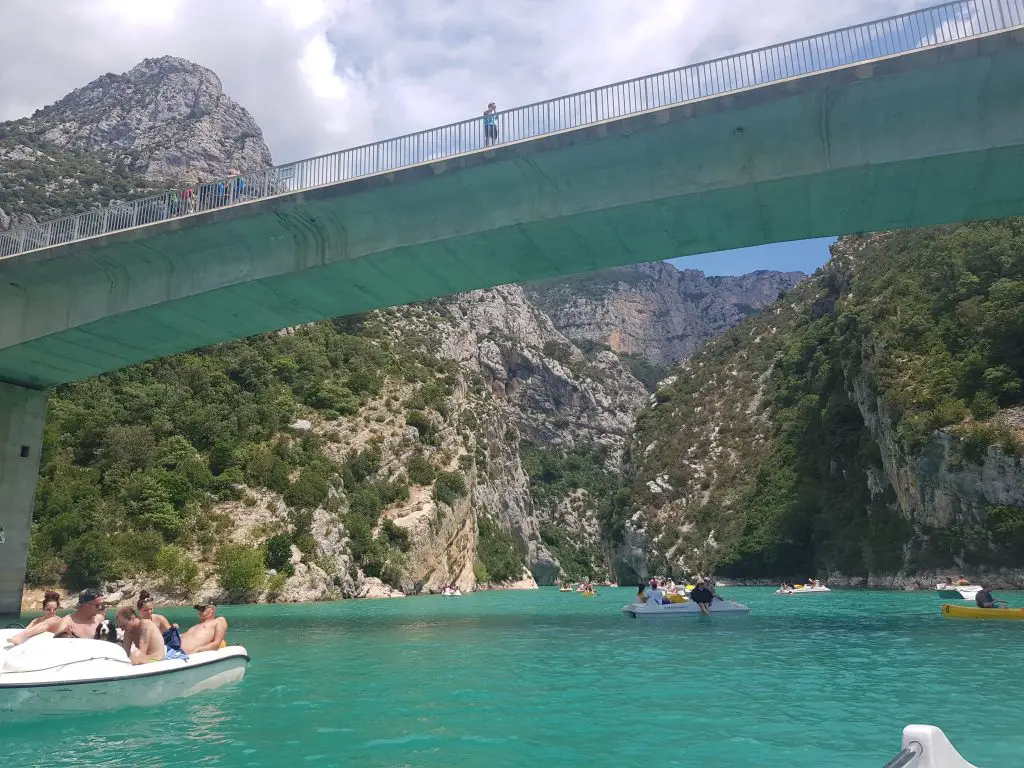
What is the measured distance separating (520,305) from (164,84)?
6848cm

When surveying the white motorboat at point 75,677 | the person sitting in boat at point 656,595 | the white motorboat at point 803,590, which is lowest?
the white motorboat at point 803,590

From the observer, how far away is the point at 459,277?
2117cm

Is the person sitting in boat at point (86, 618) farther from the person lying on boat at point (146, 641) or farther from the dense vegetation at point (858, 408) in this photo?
the dense vegetation at point (858, 408)

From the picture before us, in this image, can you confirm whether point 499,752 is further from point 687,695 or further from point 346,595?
point 346,595

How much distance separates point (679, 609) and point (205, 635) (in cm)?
1976

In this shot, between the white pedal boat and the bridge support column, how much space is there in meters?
21.1

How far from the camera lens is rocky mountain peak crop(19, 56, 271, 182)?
9769 centimetres

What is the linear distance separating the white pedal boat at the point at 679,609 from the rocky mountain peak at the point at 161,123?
8692 cm

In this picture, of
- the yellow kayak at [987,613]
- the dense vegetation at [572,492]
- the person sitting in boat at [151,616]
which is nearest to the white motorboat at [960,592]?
the yellow kayak at [987,613]

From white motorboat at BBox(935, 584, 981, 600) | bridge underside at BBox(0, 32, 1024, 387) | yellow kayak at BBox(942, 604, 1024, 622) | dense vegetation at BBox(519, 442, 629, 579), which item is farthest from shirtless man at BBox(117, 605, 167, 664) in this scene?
dense vegetation at BBox(519, 442, 629, 579)

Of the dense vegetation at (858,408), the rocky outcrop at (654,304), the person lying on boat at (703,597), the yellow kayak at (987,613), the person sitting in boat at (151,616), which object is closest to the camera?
the person sitting in boat at (151,616)

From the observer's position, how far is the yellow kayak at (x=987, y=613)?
74.8 feet

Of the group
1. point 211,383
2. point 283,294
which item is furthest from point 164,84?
point 283,294

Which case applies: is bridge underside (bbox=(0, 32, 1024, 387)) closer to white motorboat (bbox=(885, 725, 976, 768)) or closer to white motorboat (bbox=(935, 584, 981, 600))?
white motorboat (bbox=(885, 725, 976, 768))
